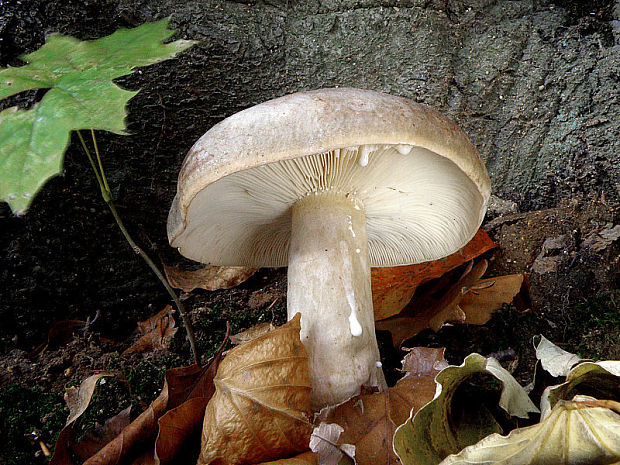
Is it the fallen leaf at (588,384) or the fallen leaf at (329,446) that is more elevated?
the fallen leaf at (588,384)

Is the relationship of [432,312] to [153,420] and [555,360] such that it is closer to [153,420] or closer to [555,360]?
[555,360]

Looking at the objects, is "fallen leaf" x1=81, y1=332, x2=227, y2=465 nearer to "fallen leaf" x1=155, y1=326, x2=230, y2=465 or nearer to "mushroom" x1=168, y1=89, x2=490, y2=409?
"fallen leaf" x1=155, y1=326, x2=230, y2=465

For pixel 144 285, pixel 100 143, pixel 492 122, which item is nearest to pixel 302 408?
pixel 144 285

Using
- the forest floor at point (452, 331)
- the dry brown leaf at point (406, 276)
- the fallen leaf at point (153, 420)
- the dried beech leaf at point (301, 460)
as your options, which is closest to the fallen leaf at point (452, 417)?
the dried beech leaf at point (301, 460)

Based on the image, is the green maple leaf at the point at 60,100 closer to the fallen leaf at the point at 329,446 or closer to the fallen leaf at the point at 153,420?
the fallen leaf at the point at 153,420


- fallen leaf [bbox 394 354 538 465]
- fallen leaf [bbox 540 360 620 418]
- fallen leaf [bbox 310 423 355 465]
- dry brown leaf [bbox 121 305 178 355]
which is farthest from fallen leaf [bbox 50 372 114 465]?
fallen leaf [bbox 540 360 620 418]
